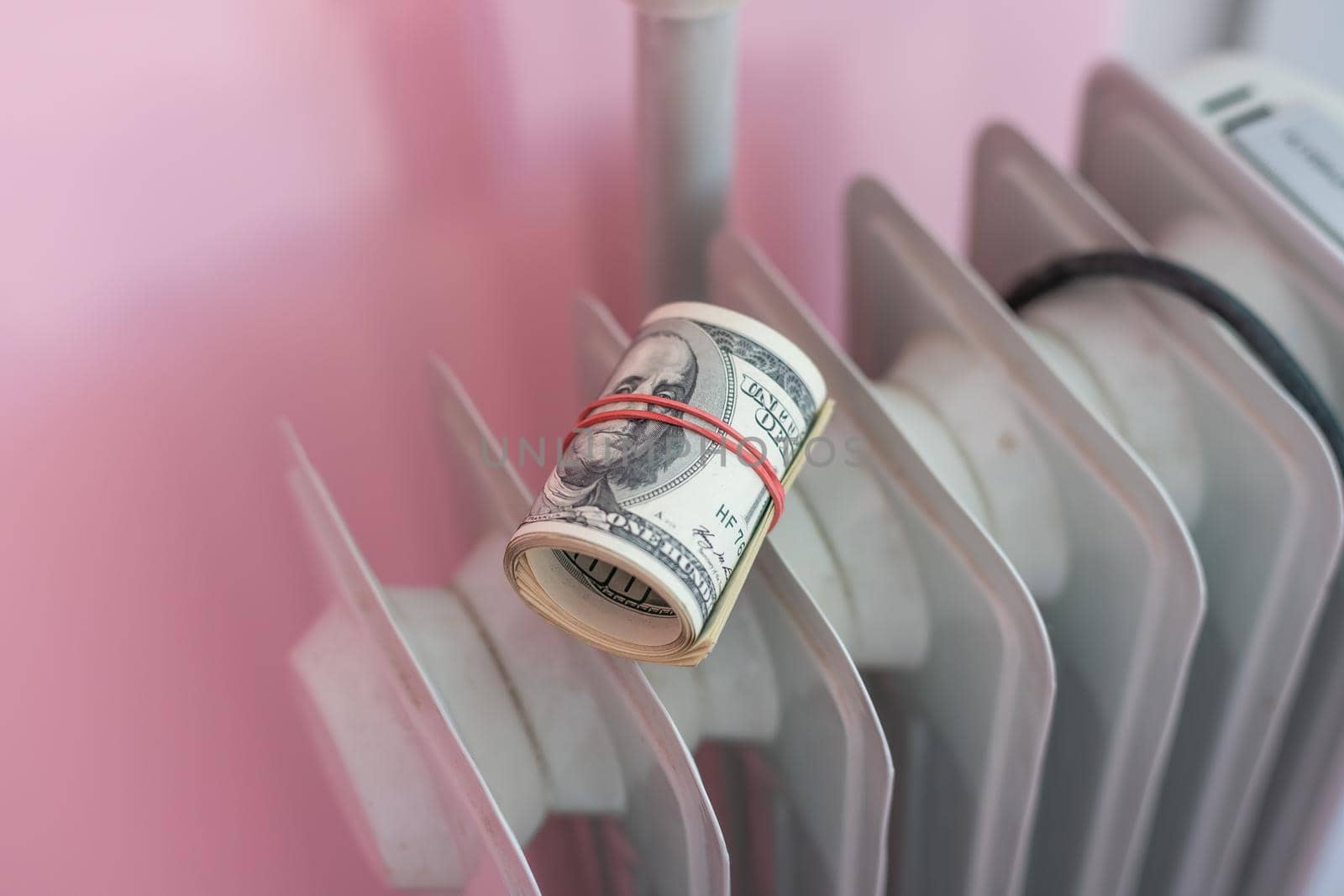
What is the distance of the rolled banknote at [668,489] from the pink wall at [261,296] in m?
0.19

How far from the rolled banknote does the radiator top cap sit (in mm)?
127

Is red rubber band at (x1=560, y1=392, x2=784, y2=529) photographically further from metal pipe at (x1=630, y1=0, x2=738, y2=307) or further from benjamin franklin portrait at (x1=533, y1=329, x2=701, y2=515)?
metal pipe at (x1=630, y1=0, x2=738, y2=307)

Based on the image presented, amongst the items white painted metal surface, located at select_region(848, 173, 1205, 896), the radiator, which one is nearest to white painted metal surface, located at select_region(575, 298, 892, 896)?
the radiator

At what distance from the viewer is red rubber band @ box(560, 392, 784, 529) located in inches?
17.1

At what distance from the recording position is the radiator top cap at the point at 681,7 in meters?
0.51

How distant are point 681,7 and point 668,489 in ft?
0.71

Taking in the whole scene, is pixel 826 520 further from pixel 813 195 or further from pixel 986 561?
pixel 813 195

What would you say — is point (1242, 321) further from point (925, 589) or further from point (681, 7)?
point (681, 7)

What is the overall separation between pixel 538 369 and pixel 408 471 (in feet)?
0.31

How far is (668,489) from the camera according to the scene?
0.42 meters

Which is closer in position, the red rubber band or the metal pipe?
the red rubber band

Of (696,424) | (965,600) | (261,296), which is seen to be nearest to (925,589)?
(965,600)

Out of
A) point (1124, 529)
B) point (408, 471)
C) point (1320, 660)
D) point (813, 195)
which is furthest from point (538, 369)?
point (1320, 660)

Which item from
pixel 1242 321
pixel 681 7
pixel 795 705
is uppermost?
pixel 681 7
